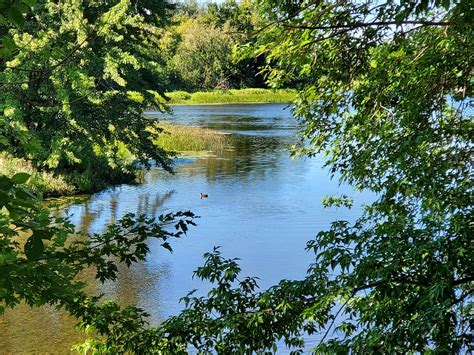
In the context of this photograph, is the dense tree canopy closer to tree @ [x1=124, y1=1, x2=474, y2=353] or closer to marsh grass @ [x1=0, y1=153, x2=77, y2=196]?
tree @ [x1=124, y1=1, x2=474, y2=353]

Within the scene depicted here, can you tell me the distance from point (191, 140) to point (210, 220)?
48.6 ft

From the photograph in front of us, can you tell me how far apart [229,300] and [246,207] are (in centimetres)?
1268

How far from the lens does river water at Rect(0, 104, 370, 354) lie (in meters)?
9.83

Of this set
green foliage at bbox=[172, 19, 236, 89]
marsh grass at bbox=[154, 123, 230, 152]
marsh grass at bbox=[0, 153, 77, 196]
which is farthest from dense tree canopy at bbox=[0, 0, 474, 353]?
green foliage at bbox=[172, 19, 236, 89]

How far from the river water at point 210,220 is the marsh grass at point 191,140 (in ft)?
4.74

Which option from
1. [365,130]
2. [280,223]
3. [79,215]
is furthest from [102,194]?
[365,130]

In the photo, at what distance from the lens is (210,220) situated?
15938 mm

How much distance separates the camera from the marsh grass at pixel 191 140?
28.6 meters

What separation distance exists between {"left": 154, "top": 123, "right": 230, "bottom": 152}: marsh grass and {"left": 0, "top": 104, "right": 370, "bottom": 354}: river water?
56.8 inches

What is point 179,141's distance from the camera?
97.7 ft

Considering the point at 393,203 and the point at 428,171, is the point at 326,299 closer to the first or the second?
the point at 428,171

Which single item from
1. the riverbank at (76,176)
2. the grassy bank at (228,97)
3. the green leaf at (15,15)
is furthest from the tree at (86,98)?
the grassy bank at (228,97)

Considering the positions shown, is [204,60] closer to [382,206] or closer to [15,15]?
[382,206]

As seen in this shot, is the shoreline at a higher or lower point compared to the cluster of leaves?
lower
